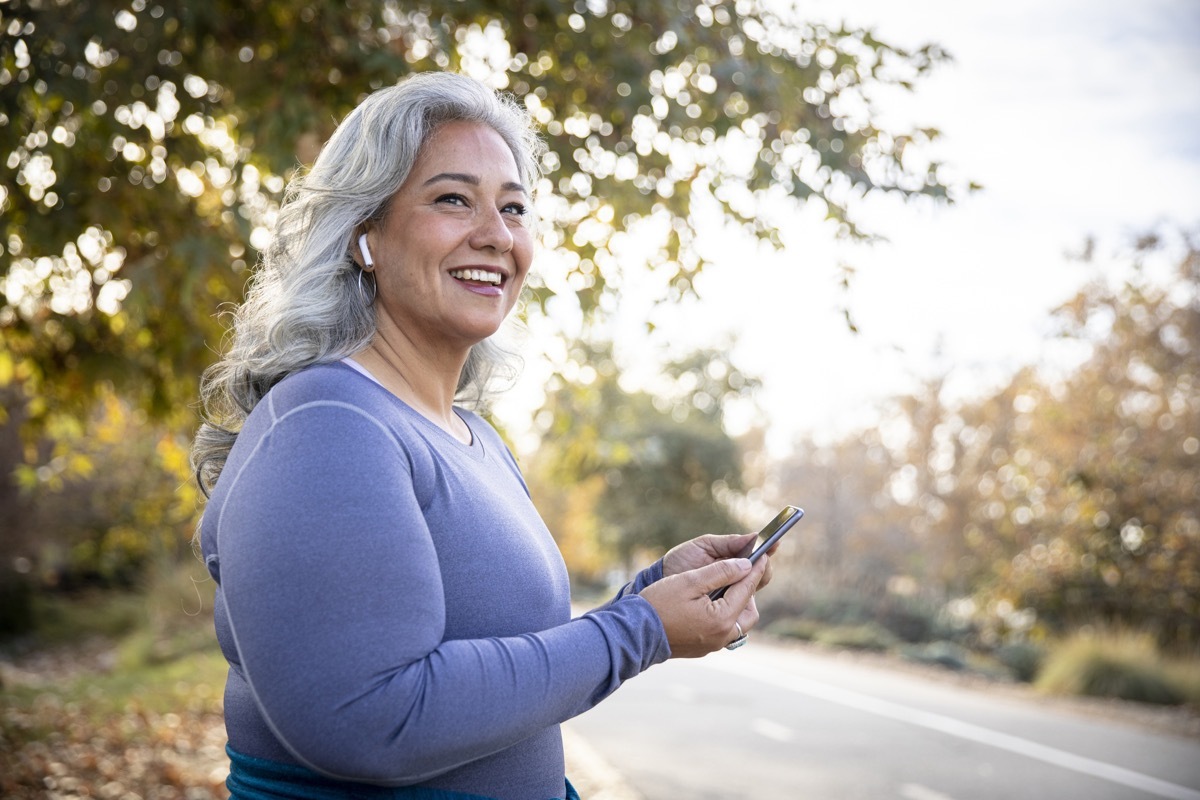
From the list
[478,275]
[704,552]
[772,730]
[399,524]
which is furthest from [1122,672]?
[399,524]

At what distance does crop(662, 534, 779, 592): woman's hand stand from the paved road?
18.2 feet

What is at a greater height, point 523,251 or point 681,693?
point 523,251

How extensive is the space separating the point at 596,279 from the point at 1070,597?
1428 centimetres

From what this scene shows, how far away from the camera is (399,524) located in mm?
1321

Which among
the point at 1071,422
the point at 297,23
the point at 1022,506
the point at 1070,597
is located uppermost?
the point at 297,23

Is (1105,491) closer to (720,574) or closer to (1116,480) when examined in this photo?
(1116,480)

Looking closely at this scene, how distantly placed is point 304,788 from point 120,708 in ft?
27.5

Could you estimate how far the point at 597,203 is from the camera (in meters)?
5.05

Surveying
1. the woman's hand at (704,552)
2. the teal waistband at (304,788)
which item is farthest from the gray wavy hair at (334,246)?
the woman's hand at (704,552)

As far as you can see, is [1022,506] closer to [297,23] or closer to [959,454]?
[959,454]

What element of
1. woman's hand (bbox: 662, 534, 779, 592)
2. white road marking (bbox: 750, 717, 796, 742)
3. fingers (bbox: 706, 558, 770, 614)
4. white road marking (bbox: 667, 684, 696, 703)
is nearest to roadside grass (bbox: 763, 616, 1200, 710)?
white road marking (bbox: 667, 684, 696, 703)

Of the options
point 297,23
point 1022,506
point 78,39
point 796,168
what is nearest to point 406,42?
point 297,23

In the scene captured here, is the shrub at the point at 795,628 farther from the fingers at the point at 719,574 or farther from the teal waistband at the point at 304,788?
the teal waistband at the point at 304,788

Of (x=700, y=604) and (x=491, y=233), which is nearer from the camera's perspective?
(x=700, y=604)
